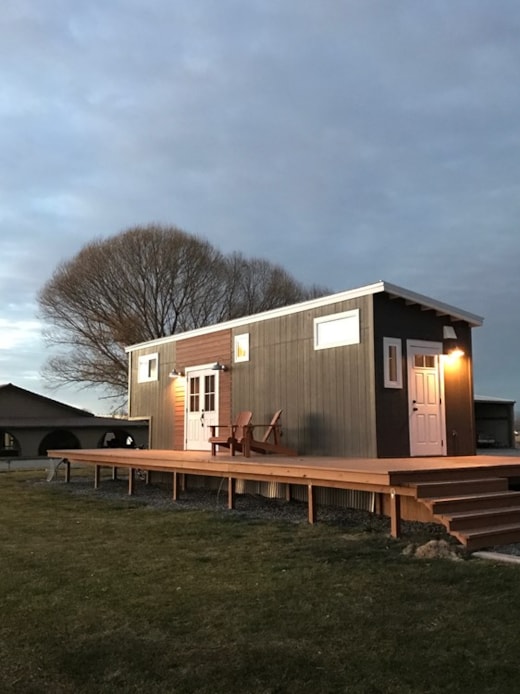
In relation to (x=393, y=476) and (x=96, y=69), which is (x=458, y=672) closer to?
(x=393, y=476)

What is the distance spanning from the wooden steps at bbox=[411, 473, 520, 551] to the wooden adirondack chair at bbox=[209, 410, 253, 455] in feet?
13.0

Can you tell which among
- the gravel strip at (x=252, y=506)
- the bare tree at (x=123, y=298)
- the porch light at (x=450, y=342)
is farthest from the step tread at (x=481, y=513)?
the bare tree at (x=123, y=298)

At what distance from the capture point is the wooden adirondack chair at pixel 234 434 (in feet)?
31.9

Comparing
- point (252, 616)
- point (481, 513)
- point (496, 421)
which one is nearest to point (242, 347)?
point (481, 513)

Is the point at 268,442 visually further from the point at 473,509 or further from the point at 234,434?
the point at 473,509

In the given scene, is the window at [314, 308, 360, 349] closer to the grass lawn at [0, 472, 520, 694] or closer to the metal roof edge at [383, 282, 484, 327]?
the metal roof edge at [383, 282, 484, 327]

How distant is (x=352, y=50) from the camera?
10.4 meters

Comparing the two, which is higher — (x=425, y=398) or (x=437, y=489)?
(x=425, y=398)

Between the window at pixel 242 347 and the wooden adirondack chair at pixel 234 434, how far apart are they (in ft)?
3.32

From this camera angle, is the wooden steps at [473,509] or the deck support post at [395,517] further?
the deck support post at [395,517]

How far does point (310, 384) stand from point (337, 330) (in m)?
1.03

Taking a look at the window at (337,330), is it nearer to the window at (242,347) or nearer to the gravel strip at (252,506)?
the window at (242,347)

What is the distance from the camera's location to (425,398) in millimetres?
9453

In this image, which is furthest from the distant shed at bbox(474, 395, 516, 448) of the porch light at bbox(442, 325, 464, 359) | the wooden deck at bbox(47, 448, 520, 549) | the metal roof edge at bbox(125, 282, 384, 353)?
the wooden deck at bbox(47, 448, 520, 549)
